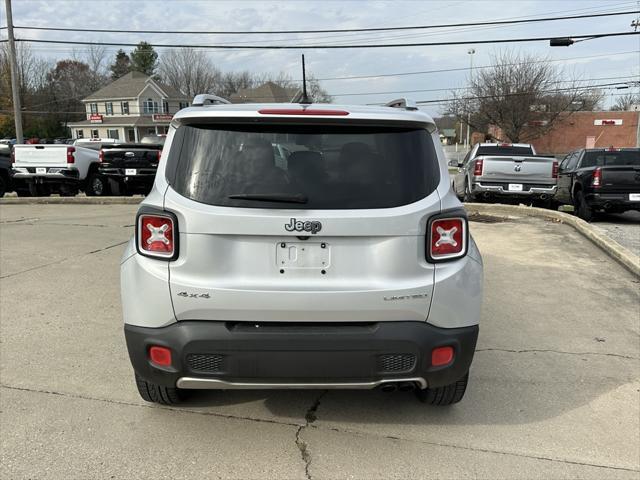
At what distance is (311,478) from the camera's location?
272cm

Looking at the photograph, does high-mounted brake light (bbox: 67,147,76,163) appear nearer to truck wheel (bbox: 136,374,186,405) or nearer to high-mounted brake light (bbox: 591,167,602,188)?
truck wheel (bbox: 136,374,186,405)

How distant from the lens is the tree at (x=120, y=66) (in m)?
93.9

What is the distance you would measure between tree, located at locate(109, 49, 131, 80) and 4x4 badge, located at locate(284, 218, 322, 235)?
3924 inches

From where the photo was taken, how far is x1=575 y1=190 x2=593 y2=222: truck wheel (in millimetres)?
11359

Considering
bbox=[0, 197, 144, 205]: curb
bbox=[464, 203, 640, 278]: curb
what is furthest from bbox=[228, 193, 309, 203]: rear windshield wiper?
bbox=[0, 197, 144, 205]: curb

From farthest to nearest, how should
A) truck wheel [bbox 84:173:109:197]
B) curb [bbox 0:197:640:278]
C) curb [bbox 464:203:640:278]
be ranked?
1. truck wheel [bbox 84:173:109:197]
2. curb [bbox 0:197:640:278]
3. curb [bbox 464:203:640:278]

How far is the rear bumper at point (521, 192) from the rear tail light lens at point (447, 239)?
10.3 meters

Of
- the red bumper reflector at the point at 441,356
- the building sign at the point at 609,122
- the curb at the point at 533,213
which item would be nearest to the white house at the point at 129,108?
the building sign at the point at 609,122

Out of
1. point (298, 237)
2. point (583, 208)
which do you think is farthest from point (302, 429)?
point (583, 208)

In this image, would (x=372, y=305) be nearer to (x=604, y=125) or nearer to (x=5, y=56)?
(x=604, y=125)

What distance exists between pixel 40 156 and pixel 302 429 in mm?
13524

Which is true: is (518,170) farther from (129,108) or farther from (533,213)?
(129,108)

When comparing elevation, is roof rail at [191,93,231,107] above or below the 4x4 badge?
above

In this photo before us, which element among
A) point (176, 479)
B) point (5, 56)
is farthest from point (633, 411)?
point (5, 56)
